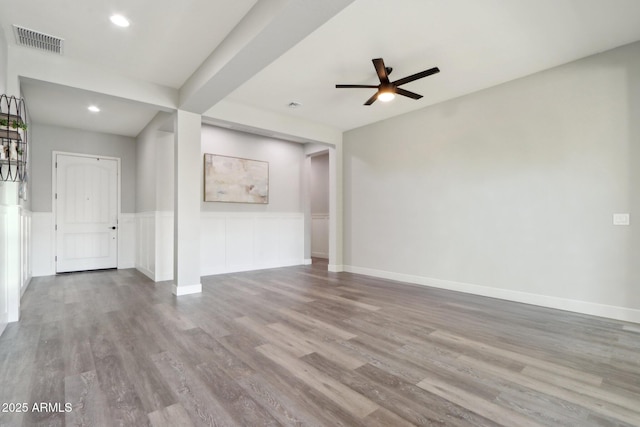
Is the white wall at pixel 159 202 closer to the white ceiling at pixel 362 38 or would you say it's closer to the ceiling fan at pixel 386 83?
the white ceiling at pixel 362 38

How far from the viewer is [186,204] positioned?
4.32 m

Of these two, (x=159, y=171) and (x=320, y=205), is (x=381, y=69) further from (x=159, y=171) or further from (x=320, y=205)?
(x=320, y=205)

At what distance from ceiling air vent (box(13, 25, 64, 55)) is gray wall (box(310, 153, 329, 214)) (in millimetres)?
6283

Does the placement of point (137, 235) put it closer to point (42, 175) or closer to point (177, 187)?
point (42, 175)

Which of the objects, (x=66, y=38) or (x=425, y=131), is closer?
(x=66, y=38)

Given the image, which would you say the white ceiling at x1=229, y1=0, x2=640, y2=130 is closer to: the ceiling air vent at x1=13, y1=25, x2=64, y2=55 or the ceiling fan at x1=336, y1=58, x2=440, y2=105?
the ceiling fan at x1=336, y1=58, x2=440, y2=105

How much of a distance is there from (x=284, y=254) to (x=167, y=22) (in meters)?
4.86

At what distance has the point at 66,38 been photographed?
3.06 metres

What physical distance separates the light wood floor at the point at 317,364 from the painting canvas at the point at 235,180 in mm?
2441

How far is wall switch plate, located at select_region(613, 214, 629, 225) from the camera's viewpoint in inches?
126

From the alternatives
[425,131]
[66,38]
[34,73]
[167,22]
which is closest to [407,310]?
[425,131]

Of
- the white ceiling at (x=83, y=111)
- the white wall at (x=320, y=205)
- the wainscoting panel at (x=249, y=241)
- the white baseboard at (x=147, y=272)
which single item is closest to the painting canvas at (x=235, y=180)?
the wainscoting panel at (x=249, y=241)

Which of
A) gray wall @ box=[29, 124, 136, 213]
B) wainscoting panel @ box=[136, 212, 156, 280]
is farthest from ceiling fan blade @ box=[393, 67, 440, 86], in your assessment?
gray wall @ box=[29, 124, 136, 213]

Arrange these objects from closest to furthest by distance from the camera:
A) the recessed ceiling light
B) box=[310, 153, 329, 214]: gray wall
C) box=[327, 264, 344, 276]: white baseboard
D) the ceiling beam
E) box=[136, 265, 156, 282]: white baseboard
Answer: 1. the ceiling beam
2. the recessed ceiling light
3. box=[136, 265, 156, 282]: white baseboard
4. box=[327, 264, 344, 276]: white baseboard
5. box=[310, 153, 329, 214]: gray wall
